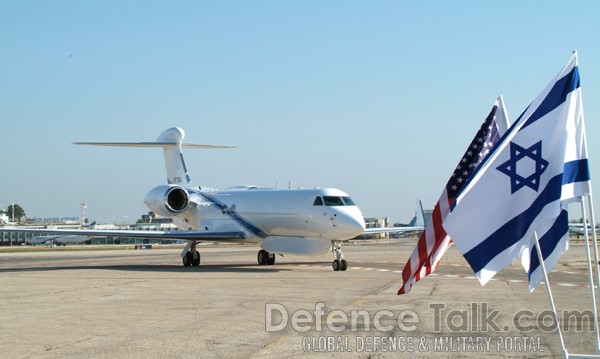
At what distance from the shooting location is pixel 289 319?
11.5m

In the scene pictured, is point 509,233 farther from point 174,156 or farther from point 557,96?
point 174,156

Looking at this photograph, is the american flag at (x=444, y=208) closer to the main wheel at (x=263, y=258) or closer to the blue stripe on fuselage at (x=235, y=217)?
the blue stripe on fuselage at (x=235, y=217)

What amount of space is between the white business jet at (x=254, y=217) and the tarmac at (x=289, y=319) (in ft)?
20.4

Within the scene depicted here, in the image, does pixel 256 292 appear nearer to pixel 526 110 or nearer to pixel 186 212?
pixel 526 110

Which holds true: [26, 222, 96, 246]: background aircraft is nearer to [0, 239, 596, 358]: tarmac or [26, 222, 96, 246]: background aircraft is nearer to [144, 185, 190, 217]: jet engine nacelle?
[144, 185, 190, 217]: jet engine nacelle

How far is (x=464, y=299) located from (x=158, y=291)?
6.88 meters

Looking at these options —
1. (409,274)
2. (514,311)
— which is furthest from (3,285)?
(409,274)

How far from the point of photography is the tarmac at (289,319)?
8781 mm

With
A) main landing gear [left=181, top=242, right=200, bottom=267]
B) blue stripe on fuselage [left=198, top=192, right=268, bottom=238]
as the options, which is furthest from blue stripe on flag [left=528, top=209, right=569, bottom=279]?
main landing gear [left=181, top=242, right=200, bottom=267]

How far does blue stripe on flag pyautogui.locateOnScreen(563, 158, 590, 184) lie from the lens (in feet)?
21.2

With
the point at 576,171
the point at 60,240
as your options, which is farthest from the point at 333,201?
the point at 60,240

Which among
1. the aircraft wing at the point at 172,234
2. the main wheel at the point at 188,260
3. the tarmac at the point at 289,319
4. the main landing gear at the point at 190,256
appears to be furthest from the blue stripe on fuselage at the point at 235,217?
the tarmac at the point at 289,319

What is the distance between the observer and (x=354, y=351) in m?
8.64

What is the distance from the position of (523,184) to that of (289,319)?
19.0ft
